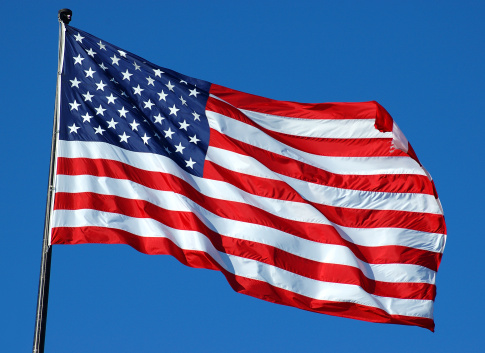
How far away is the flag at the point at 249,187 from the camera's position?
16.4 metres

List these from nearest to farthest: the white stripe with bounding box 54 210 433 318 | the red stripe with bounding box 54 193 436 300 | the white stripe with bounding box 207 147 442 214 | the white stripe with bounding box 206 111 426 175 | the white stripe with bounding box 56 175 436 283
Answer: the white stripe with bounding box 54 210 433 318 → the red stripe with bounding box 54 193 436 300 → the white stripe with bounding box 56 175 436 283 → the white stripe with bounding box 207 147 442 214 → the white stripe with bounding box 206 111 426 175

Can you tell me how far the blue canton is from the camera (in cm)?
1689

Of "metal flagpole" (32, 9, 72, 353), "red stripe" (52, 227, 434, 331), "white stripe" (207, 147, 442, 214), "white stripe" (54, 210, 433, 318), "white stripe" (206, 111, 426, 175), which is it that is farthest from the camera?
"white stripe" (206, 111, 426, 175)

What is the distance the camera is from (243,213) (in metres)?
17.6

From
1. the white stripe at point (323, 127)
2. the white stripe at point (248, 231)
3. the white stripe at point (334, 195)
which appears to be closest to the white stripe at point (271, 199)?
the white stripe at point (334, 195)

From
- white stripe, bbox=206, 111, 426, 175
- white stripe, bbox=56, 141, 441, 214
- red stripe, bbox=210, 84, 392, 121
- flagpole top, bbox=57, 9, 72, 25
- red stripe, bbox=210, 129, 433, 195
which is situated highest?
flagpole top, bbox=57, 9, 72, 25

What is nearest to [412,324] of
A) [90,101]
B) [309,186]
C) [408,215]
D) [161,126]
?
[408,215]

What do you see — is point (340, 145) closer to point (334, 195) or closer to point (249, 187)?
point (334, 195)

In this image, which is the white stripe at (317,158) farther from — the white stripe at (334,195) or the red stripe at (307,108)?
the red stripe at (307,108)

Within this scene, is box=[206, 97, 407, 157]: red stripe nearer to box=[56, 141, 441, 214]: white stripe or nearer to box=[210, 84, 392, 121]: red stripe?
box=[210, 84, 392, 121]: red stripe

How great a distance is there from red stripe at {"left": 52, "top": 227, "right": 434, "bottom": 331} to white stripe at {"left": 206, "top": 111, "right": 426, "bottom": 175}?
2.84 meters

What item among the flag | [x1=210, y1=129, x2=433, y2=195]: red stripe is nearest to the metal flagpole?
the flag

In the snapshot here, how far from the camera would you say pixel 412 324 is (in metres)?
18.2

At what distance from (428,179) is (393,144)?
3.36 ft
